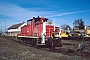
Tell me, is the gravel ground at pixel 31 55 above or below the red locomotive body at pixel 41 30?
below

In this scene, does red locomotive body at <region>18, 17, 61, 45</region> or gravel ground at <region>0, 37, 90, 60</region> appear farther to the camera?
red locomotive body at <region>18, 17, 61, 45</region>

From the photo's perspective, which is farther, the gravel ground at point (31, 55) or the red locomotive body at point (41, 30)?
the red locomotive body at point (41, 30)

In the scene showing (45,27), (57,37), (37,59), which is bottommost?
(37,59)

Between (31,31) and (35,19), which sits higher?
(35,19)

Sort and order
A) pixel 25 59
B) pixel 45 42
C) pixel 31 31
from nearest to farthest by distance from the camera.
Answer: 1. pixel 25 59
2. pixel 45 42
3. pixel 31 31

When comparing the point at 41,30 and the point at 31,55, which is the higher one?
the point at 41,30

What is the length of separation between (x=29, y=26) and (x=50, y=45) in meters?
4.99

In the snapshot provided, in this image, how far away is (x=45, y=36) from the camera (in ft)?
57.4

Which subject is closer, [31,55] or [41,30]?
[31,55]

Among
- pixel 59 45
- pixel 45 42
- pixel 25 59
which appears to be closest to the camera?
pixel 25 59

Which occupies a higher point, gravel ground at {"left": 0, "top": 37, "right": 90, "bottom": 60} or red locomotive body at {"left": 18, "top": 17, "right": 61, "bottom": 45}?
red locomotive body at {"left": 18, "top": 17, "right": 61, "bottom": 45}

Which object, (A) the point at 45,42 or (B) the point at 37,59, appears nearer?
(B) the point at 37,59

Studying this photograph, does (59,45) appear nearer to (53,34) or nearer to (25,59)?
(53,34)

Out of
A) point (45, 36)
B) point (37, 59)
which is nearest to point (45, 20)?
point (45, 36)
